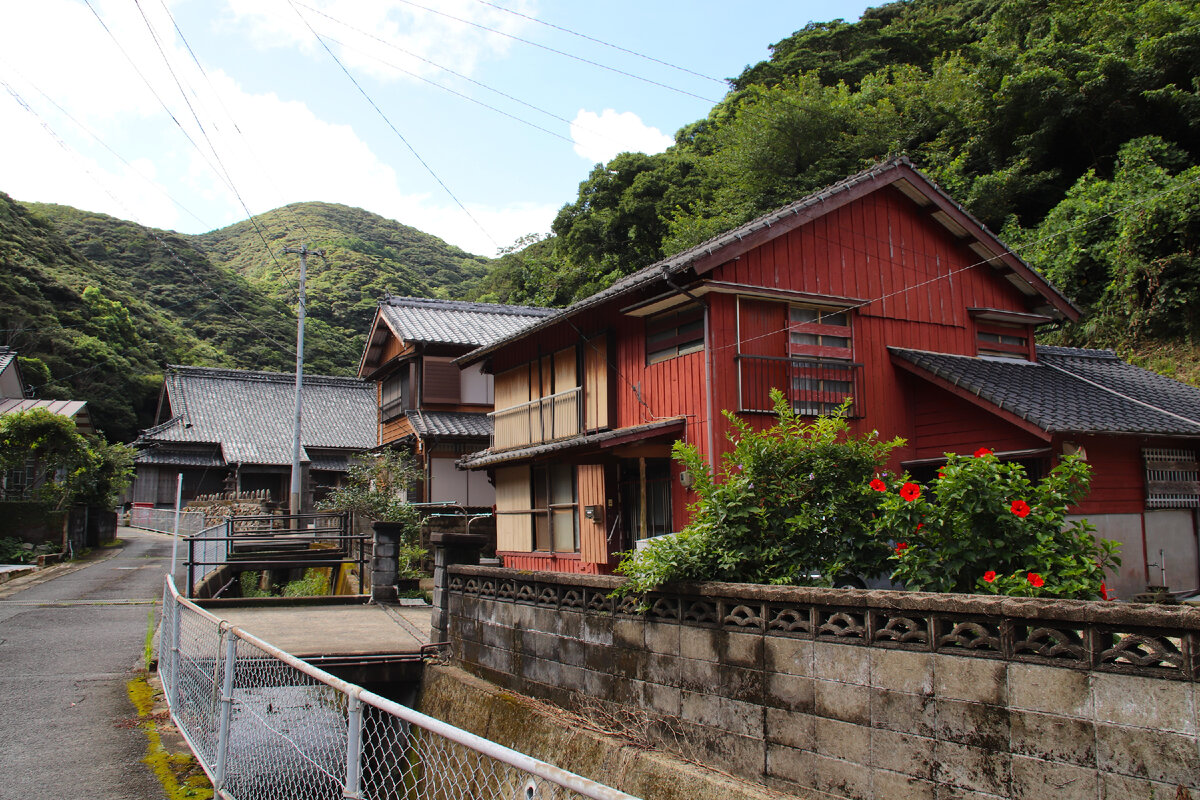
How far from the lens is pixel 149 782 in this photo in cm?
605

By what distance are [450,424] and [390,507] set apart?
484cm

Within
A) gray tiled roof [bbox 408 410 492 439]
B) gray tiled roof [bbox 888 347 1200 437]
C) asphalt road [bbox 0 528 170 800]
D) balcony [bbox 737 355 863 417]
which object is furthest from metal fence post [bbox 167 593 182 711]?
gray tiled roof [bbox 408 410 492 439]

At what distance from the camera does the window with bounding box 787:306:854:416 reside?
1207 centimetres

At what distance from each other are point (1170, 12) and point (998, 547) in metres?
23.9

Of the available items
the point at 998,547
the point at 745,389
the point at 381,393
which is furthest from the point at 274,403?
the point at 998,547

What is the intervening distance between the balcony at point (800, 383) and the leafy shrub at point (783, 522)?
16.1 feet

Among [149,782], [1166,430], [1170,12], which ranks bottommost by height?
[149,782]

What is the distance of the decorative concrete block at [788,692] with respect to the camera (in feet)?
16.7

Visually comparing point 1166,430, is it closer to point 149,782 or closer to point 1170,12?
point 149,782

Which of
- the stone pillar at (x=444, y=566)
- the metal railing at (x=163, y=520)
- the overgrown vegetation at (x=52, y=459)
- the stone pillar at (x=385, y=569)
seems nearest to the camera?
the stone pillar at (x=444, y=566)

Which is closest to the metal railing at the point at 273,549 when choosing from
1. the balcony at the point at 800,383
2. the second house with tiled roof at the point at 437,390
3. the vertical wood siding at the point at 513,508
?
the vertical wood siding at the point at 513,508

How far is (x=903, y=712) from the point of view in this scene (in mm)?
4539

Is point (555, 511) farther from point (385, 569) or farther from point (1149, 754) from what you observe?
point (1149, 754)

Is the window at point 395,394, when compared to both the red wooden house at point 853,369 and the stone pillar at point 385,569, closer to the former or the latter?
the stone pillar at point 385,569
